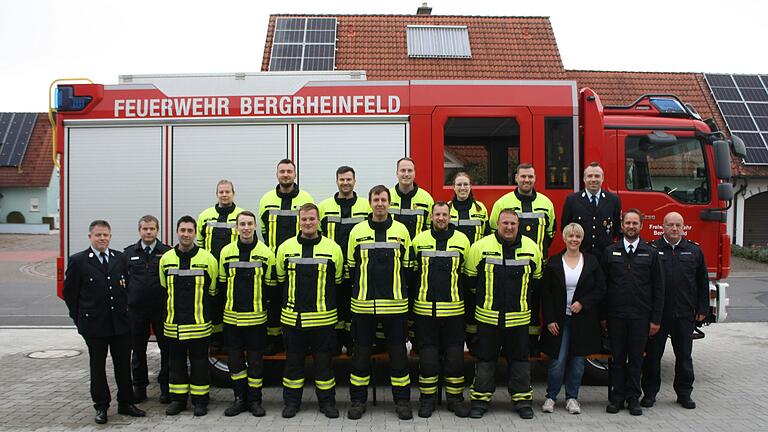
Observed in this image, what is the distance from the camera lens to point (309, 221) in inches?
217

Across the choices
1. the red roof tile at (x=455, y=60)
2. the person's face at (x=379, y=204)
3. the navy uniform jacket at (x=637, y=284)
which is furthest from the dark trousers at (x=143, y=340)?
the red roof tile at (x=455, y=60)

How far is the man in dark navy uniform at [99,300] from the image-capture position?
18.3 ft

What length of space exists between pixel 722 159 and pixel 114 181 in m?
6.50

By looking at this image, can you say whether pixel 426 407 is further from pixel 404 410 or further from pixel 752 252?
pixel 752 252

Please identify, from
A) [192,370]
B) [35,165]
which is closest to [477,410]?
[192,370]

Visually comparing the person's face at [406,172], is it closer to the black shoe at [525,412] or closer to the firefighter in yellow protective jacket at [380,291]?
the firefighter in yellow protective jacket at [380,291]

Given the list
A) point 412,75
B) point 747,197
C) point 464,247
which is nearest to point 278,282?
point 464,247

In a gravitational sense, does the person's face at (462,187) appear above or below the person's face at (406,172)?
below

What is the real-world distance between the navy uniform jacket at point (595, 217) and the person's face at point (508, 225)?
0.96 m

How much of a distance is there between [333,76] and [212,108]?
4.44 ft

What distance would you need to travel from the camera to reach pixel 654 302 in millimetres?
5844

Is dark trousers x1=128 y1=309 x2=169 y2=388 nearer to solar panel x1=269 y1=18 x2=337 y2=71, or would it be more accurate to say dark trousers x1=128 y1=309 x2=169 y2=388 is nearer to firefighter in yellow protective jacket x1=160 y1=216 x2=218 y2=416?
firefighter in yellow protective jacket x1=160 y1=216 x2=218 y2=416

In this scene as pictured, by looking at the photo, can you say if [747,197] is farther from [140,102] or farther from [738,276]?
[140,102]

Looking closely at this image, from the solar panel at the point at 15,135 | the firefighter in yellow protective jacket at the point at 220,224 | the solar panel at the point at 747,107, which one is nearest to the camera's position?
the firefighter in yellow protective jacket at the point at 220,224
